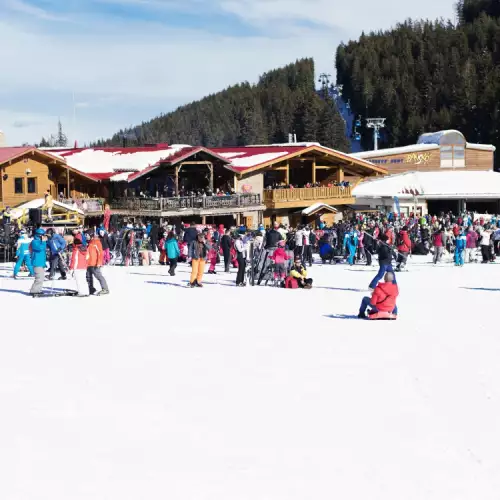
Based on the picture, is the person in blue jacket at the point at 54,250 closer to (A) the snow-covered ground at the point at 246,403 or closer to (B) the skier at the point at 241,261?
(A) the snow-covered ground at the point at 246,403

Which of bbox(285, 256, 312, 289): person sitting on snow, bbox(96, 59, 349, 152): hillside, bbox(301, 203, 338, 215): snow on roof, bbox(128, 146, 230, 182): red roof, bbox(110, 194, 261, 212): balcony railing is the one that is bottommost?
bbox(285, 256, 312, 289): person sitting on snow

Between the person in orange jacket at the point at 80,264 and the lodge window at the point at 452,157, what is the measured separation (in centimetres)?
4003

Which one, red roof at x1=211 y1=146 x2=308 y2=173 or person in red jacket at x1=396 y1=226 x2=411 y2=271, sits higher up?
red roof at x1=211 y1=146 x2=308 y2=173

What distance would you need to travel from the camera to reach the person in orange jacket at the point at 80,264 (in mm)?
14898

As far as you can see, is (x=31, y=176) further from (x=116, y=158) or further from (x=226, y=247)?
(x=226, y=247)

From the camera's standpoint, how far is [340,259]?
985 inches

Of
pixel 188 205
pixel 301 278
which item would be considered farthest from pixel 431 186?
pixel 301 278

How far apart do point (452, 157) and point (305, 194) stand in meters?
15.6

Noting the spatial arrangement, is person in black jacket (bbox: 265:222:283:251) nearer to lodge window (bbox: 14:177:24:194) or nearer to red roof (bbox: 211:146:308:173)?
red roof (bbox: 211:146:308:173)

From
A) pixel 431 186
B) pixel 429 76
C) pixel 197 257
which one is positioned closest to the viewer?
pixel 197 257

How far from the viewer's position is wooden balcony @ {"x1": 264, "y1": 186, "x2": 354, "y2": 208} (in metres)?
39.8

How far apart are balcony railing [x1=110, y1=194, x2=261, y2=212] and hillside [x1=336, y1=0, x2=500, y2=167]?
43615mm

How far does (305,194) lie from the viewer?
4050 centimetres

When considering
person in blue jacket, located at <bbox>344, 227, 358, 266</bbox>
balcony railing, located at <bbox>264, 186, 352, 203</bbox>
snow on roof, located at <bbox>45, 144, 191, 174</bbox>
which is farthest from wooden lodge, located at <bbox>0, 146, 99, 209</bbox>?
person in blue jacket, located at <bbox>344, 227, 358, 266</bbox>
